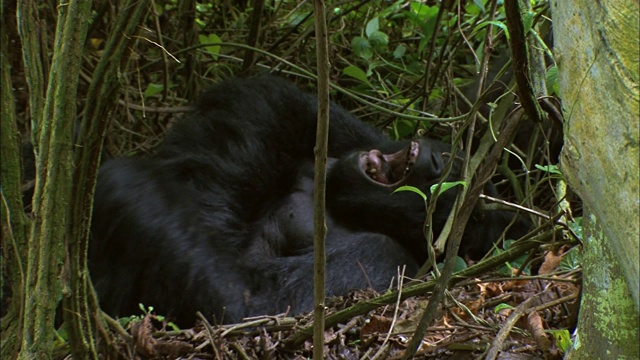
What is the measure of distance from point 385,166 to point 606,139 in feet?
7.11

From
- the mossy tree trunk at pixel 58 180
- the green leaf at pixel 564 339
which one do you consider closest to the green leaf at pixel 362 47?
the mossy tree trunk at pixel 58 180

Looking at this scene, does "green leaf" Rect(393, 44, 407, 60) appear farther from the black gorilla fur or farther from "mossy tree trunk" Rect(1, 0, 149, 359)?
"mossy tree trunk" Rect(1, 0, 149, 359)

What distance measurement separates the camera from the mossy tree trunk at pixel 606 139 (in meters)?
Answer: 0.88

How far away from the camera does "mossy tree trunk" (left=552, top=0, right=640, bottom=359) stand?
2.87 ft

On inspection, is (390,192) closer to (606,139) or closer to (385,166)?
(385,166)

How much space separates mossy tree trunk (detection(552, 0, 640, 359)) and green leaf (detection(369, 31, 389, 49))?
2.27 m

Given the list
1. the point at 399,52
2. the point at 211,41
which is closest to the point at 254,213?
the point at 211,41

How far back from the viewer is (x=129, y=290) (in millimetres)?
2486

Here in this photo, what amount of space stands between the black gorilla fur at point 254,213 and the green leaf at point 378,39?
36 cm

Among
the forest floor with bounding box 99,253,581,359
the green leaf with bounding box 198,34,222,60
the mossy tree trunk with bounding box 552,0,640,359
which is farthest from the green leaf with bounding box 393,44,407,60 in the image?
the mossy tree trunk with bounding box 552,0,640,359

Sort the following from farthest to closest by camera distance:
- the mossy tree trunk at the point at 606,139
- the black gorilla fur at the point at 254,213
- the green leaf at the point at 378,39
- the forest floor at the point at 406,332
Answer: the green leaf at the point at 378,39, the black gorilla fur at the point at 254,213, the forest floor at the point at 406,332, the mossy tree trunk at the point at 606,139

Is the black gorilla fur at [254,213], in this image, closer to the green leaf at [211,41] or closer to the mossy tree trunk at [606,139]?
the green leaf at [211,41]

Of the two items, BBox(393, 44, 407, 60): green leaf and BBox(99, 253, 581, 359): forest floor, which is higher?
BBox(393, 44, 407, 60): green leaf

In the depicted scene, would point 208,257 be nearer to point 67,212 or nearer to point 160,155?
point 160,155
